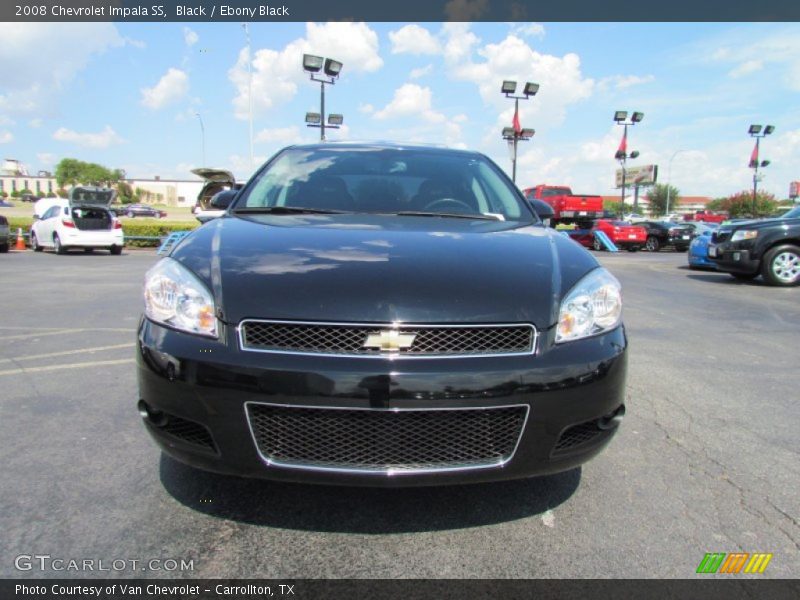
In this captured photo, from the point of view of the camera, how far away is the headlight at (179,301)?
2.03 m

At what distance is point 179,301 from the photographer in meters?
2.10

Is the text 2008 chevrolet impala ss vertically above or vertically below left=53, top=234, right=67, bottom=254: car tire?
above

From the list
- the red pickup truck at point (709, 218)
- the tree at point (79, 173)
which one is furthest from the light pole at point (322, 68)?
the tree at point (79, 173)

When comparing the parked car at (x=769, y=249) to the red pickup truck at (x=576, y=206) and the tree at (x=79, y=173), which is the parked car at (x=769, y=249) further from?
the tree at (x=79, y=173)

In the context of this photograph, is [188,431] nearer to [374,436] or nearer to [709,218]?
[374,436]

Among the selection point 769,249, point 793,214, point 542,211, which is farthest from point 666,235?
point 542,211

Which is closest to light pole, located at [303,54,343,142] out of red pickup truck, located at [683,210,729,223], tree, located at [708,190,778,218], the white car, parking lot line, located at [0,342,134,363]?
the white car

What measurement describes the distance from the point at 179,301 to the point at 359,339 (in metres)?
0.70

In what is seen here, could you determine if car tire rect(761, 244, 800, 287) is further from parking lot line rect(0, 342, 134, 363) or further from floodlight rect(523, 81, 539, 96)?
floodlight rect(523, 81, 539, 96)

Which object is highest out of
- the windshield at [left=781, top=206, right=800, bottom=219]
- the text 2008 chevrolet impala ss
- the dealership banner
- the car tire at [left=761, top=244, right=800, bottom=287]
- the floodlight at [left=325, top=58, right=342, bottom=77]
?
the floodlight at [left=325, top=58, right=342, bottom=77]

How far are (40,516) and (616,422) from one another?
2.23 m

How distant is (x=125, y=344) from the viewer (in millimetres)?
5172

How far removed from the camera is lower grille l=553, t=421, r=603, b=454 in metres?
2.04

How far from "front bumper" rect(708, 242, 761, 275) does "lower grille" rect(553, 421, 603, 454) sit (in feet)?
33.0
